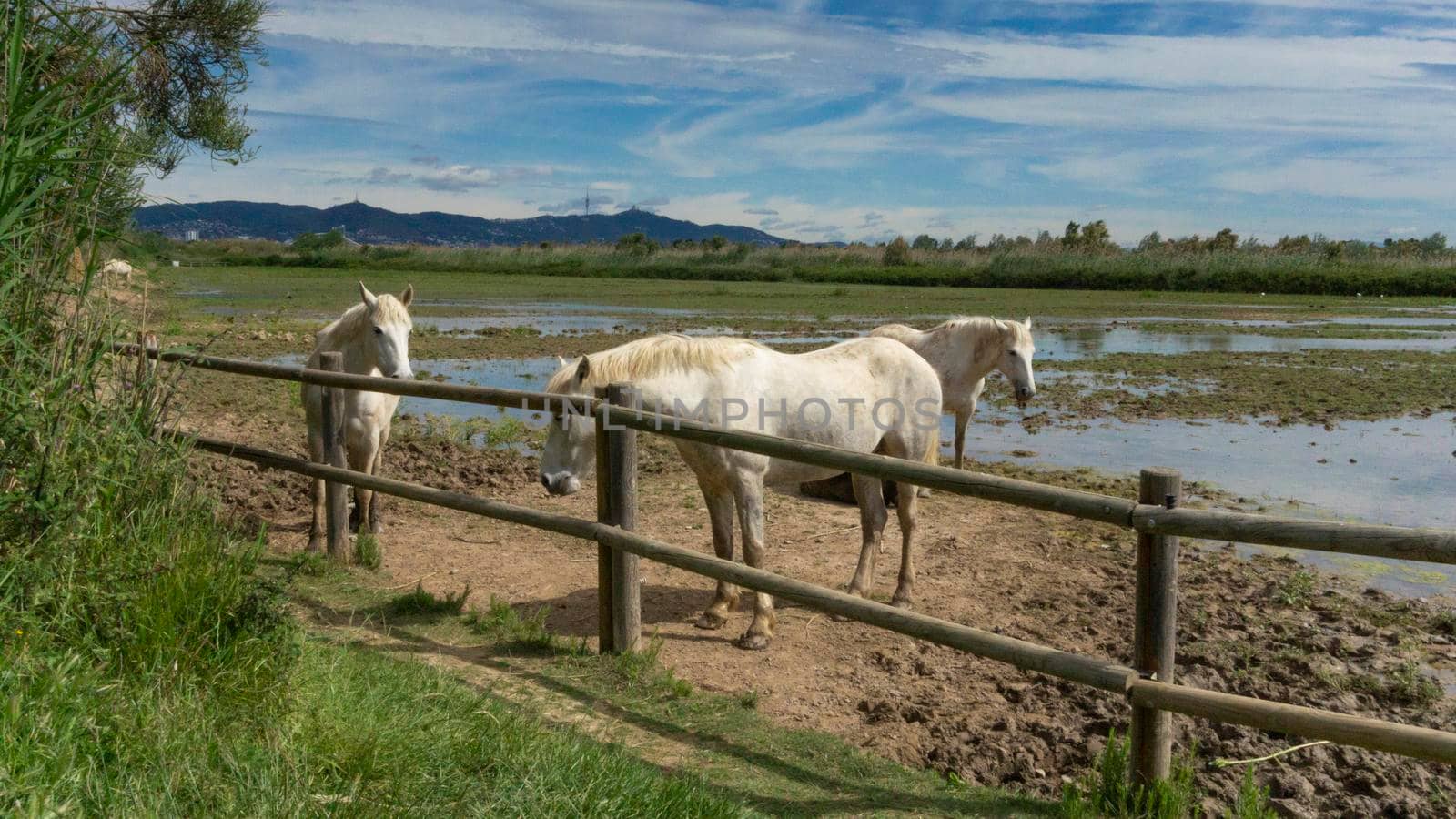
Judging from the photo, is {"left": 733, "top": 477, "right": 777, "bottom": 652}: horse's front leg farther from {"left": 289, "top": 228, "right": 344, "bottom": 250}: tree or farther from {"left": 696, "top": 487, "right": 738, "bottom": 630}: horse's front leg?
{"left": 289, "top": 228, "right": 344, "bottom": 250}: tree

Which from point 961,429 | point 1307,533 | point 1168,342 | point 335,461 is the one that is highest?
Result: point 1168,342

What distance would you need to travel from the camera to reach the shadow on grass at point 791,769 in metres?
3.44

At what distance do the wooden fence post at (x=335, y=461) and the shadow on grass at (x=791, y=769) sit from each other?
5.85 ft

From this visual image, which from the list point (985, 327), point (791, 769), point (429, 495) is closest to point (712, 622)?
point (429, 495)

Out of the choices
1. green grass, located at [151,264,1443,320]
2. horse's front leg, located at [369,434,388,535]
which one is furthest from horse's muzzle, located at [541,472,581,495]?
green grass, located at [151,264,1443,320]

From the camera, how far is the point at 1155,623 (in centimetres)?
323

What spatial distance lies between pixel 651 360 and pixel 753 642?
5.22 ft

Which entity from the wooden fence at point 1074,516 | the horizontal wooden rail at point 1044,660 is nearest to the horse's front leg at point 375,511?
the wooden fence at point 1074,516

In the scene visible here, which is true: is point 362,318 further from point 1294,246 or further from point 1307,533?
point 1294,246

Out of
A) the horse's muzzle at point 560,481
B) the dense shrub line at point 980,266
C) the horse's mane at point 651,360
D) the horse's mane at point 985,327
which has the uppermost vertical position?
the dense shrub line at point 980,266

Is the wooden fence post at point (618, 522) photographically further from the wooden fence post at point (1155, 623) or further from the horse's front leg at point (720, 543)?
the wooden fence post at point (1155, 623)

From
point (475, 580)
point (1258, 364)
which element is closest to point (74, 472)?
point (475, 580)

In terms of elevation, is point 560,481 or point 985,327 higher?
point 985,327

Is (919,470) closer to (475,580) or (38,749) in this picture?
(38,749)
